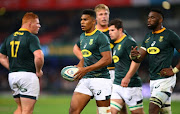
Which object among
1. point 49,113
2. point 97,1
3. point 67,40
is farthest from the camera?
point 67,40

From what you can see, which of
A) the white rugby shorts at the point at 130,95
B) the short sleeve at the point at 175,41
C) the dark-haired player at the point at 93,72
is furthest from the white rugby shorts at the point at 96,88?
the short sleeve at the point at 175,41

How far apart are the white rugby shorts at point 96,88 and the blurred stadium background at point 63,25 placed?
2187 cm

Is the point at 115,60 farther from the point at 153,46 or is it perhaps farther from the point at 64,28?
the point at 64,28

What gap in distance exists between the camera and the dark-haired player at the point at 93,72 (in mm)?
7262

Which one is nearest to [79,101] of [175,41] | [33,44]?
[33,44]

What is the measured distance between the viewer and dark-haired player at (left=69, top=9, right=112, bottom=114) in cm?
726

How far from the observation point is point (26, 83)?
761cm

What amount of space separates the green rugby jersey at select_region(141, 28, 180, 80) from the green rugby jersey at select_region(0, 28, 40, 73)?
2.50m

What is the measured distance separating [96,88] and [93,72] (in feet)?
→ 1.12

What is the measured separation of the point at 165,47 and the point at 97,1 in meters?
23.8

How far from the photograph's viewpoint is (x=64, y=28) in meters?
36.7

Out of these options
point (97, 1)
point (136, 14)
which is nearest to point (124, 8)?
point (136, 14)

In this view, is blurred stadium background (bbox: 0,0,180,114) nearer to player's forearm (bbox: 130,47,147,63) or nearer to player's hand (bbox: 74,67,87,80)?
player's forearm (bbox: 130,47,147,63)

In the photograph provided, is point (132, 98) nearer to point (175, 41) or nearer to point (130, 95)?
point (130, 95)
